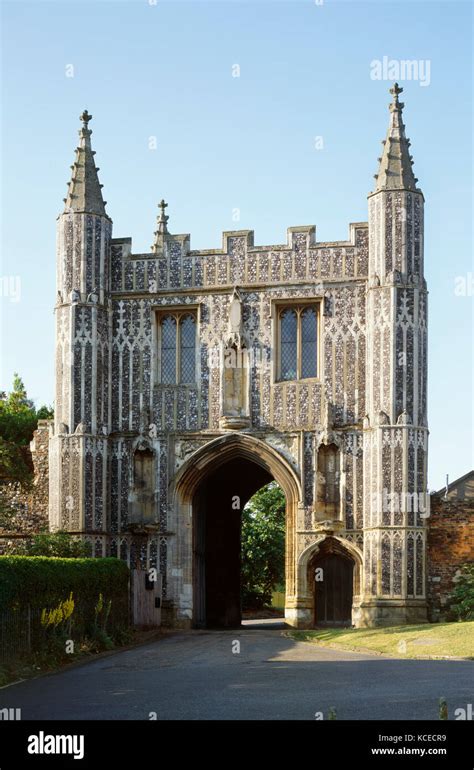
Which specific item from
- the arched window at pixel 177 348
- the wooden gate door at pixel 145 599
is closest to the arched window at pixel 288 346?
the arched window at pixel 177 348

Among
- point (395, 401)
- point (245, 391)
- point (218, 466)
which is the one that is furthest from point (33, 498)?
point (395, 401)

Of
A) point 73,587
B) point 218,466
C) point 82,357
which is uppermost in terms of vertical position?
point 82,357

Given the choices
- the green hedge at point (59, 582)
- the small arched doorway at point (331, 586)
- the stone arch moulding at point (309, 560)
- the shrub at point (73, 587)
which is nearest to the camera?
the green hedge at point (59, 582)

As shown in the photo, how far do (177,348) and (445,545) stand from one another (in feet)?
26.3

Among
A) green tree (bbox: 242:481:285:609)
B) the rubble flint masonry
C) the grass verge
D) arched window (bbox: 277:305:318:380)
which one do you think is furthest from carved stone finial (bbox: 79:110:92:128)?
green tree (bbox: 242:481:285:609)

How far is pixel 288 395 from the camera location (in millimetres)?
30953

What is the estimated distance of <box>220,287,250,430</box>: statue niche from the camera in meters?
31.1

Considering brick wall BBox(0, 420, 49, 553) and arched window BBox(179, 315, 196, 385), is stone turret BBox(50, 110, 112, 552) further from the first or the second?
arched window BBox(179, 315, 196, 385)

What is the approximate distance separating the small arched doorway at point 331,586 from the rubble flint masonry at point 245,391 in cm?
16

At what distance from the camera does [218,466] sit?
3189 cm

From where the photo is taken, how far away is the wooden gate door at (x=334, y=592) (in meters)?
30.9

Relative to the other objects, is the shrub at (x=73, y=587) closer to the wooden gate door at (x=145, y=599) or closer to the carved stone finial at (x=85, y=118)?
the wooden gate door at (x=145, y=599)

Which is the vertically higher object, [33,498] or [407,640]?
[33,498]

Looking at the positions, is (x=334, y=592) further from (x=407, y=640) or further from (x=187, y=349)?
(x=407, y=640)
